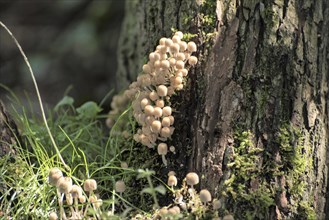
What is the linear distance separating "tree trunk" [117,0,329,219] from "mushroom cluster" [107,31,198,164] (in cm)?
5

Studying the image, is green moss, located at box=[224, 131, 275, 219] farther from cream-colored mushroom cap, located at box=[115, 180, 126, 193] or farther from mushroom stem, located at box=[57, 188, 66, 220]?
mushroom stem, located at box=[57, 188, 66, 220]

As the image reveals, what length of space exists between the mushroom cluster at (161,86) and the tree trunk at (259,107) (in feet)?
0.17

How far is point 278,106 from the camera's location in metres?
1.78

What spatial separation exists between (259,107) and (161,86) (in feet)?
0.98

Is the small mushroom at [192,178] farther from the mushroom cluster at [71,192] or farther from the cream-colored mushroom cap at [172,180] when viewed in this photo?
the mushroom cluster at [71,192]

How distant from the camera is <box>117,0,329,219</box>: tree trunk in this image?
171 cm

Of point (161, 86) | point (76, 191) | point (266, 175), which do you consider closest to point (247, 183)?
point (266, 175)

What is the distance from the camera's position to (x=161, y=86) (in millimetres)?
1767

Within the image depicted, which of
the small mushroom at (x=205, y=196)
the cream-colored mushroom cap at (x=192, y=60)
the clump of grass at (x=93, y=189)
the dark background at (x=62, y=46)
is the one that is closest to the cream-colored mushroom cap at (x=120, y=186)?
the clump of grass at (x=93, y=189)

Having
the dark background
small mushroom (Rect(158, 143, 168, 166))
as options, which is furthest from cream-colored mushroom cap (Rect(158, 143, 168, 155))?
the dark background

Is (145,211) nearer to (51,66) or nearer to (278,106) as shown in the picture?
(278,106)

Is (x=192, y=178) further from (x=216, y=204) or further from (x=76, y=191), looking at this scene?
(x=76, y=191)

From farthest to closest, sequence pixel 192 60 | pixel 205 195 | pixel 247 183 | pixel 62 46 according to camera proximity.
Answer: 1. pixel 62 46
2. pixel 192 60
3. pixel 247 183
4. pixel 205 195

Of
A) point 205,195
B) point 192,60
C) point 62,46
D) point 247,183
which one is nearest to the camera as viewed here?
point 205,195
